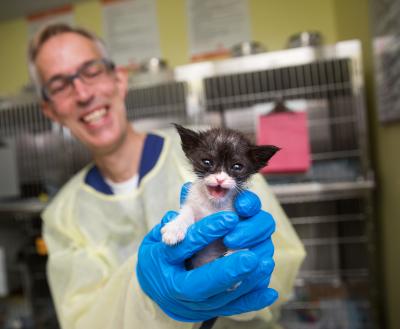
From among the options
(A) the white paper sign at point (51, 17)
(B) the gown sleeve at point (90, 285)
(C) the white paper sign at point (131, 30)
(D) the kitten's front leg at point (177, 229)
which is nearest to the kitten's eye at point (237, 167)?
(D) the kitten's front leg at point (177, 229)

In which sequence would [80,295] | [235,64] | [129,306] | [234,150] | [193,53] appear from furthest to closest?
[193,53] < [235,64] < [80,295] < [129,306] < [234,150]

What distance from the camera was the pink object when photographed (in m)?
1.00

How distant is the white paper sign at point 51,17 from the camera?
216 centimetres

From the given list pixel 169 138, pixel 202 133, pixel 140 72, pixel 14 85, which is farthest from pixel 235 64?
pixel 14 85

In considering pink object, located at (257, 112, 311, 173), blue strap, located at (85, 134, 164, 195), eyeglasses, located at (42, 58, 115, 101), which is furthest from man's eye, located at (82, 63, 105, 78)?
pink object, located at (257, 112, 311, 173)

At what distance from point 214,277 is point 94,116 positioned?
697 mm

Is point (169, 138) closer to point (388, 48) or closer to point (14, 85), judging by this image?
point (388, 48)

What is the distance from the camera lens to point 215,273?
0.49 m

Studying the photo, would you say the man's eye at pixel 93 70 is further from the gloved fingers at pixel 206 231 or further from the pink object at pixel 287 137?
the gloved fingers at pixel 206 231

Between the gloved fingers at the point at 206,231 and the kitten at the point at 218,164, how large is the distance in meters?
0.02

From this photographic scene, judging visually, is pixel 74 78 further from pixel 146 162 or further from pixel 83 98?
pixel 146 162

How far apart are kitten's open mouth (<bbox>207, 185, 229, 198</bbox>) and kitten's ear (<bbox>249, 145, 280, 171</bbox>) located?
6 centimetres

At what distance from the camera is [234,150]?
488mm

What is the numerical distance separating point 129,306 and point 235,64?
1.14m
